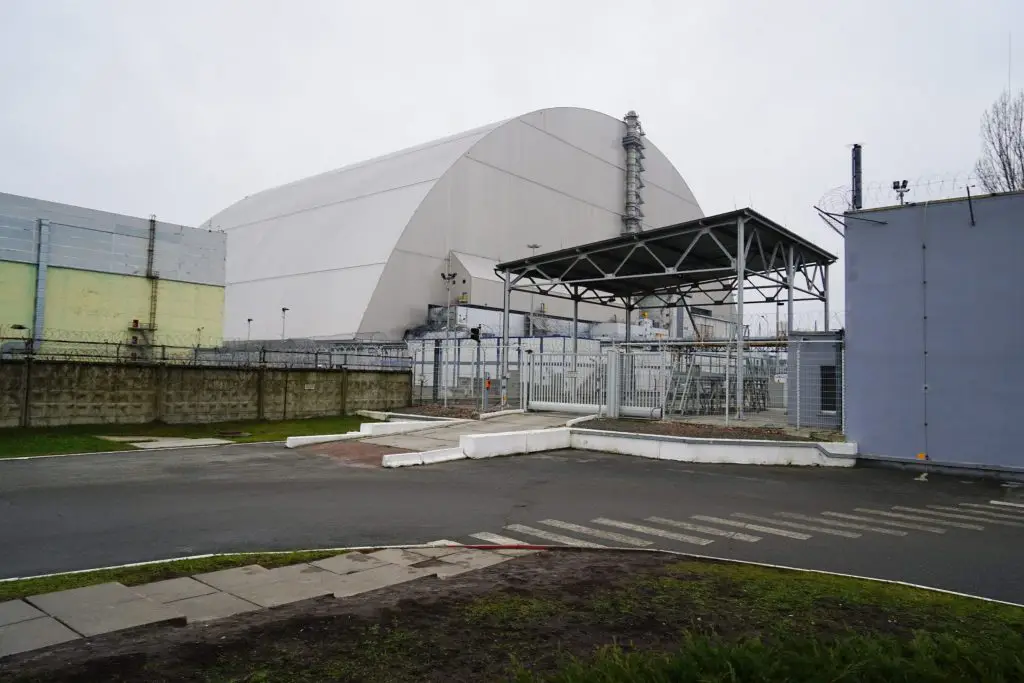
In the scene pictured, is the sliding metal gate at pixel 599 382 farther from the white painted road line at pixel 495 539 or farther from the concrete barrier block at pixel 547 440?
the white painted road line at pixel 495 539

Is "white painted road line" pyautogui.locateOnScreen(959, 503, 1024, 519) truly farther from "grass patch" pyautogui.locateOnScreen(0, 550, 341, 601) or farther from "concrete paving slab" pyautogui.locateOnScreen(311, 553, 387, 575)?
"grass patch" pyautogui.locateOnScreen(0, 550, 341, 601)

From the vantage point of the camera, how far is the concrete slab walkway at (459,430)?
1660 centimetres

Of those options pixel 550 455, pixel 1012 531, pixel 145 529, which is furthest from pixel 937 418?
pixel 145 529

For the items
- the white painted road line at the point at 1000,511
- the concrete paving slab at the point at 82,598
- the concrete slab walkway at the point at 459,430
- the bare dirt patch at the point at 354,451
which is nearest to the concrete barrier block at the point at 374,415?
the concrete slab walkway at the point at 459,430

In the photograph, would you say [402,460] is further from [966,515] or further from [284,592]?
[966,515]

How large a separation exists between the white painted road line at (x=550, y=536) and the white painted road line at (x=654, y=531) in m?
0.92

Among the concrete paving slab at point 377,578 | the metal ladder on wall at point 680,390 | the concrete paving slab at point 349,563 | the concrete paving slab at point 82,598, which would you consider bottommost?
the concrete paving slab at point 349,563

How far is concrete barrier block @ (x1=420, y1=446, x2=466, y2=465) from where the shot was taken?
1446 centimetres

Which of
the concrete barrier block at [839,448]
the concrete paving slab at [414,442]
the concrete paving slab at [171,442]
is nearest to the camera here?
the concrete barrier block at [839,448]

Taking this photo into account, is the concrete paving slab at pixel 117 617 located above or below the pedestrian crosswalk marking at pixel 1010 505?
above

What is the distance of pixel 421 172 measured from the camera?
45281 millimetres

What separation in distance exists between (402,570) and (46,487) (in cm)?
797

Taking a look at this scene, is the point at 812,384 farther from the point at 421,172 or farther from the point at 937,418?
the point at 421,172

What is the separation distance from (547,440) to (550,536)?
28.9 ft
